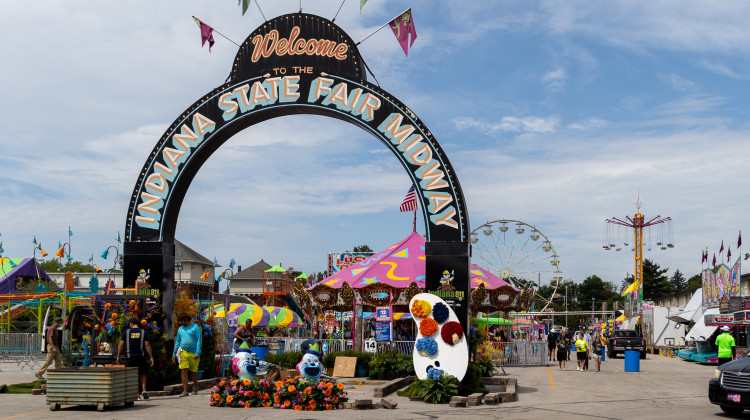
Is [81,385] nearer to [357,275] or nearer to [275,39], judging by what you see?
[275,39]

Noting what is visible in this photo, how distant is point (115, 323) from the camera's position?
16.1 metres

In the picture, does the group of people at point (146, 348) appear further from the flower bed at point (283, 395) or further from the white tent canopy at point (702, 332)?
the white tent canopy at point (702, 332)

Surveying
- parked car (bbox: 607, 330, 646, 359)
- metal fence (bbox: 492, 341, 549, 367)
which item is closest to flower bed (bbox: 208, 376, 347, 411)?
metal fence (bbox: 492, 341, 549, 367)

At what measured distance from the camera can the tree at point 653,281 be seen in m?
116

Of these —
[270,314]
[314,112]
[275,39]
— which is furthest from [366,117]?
[270,314]

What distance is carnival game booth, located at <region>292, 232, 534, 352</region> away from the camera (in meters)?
26.1

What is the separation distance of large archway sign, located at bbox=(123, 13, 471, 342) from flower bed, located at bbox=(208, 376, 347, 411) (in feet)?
14.2

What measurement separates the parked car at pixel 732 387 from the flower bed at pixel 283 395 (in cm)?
672

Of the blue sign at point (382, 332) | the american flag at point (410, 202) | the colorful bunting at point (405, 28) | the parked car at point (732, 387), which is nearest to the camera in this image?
the parked car at point (732, 387)

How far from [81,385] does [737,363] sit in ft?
38.1

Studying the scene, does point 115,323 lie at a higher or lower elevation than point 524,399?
higher

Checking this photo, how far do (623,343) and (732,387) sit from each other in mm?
28719

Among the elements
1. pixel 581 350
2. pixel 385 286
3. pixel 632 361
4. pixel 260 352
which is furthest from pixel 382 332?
pixel 632 361

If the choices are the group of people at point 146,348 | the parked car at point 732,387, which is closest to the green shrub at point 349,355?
the group of people at point 146,348
